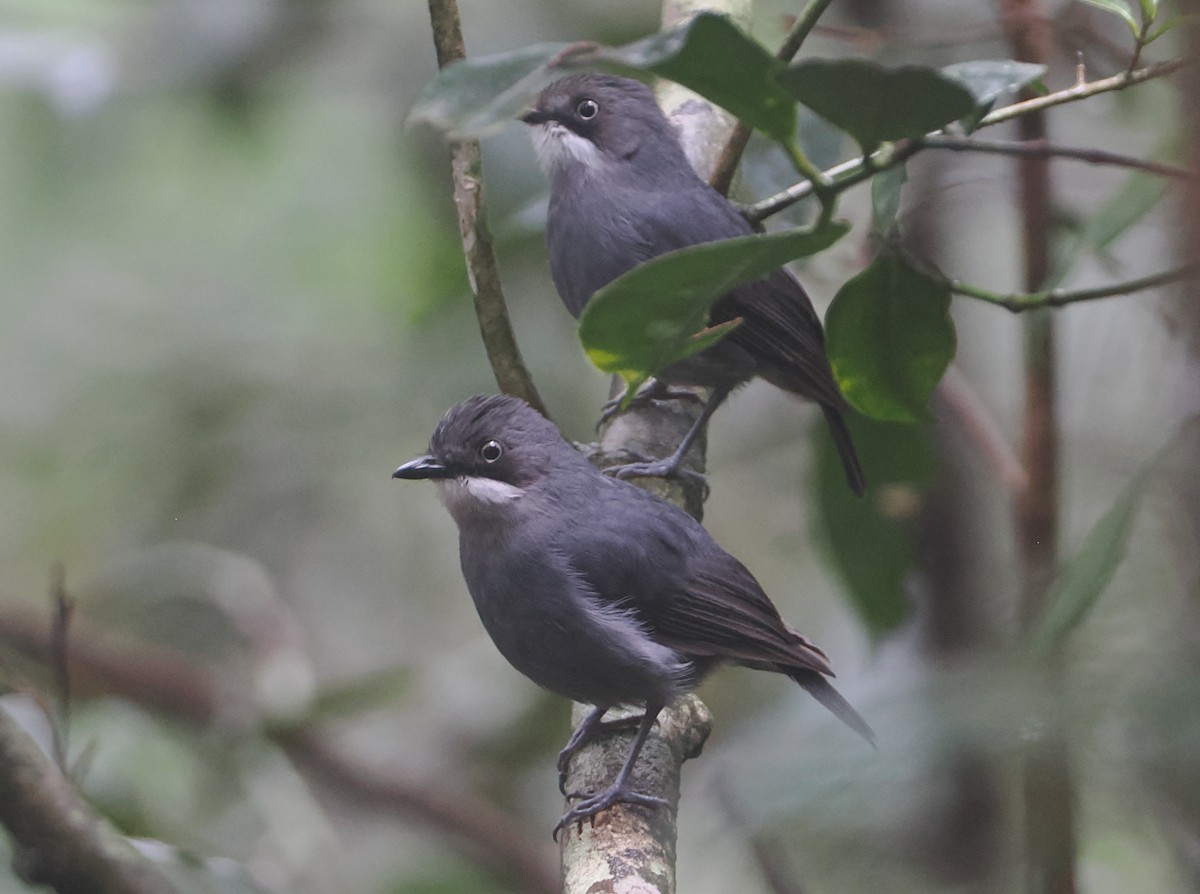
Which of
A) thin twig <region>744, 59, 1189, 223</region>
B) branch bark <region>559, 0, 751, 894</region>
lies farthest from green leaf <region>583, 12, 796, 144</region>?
branch bark <region>559, 0, 751, 894</region>

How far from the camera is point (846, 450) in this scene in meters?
3.68

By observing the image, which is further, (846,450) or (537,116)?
(537,116)

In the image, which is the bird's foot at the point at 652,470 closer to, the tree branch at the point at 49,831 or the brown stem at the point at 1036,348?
the brown stem at the point at 1036,348

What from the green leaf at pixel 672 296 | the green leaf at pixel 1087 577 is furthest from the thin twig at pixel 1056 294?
the green leaf at pixel 672 296

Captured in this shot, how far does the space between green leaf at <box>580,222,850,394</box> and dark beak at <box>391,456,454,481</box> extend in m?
1.54

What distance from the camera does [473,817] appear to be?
15.7 ft

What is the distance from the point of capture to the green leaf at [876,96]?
63.6 inches

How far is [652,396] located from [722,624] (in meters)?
0.99

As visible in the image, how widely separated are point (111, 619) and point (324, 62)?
2705 millimetres

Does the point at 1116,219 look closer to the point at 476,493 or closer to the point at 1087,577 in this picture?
the point at 1087,577

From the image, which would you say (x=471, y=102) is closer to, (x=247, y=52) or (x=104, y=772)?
(x=104, y=772)

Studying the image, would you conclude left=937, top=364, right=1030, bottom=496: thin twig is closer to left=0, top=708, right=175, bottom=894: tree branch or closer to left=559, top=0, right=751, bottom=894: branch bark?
left=559, top=0, right=751, bottom=894: branch bark

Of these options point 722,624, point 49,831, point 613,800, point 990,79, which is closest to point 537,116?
point 722,624

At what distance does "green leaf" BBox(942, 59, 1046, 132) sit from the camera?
77.7 inches
